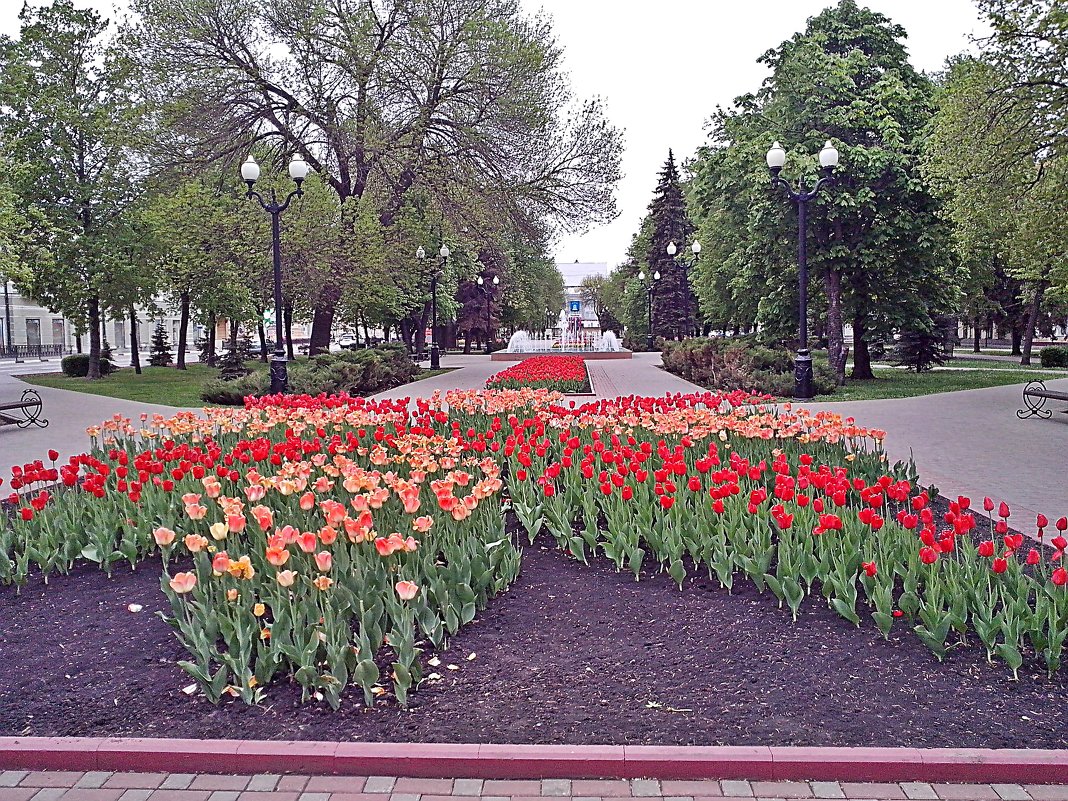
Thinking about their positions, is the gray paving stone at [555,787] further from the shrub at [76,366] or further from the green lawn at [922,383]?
the shrub at [76,366]

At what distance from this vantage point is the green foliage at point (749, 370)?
2028 centimetres

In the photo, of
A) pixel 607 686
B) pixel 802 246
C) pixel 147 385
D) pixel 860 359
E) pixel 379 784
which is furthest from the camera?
pixel 860 359

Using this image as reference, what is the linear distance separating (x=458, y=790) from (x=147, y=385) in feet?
88.4

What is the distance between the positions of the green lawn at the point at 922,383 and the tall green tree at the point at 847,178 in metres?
1.35

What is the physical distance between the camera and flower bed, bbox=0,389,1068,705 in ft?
13.2

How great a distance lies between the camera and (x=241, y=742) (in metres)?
3.48

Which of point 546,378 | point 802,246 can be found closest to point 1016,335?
point 802,246

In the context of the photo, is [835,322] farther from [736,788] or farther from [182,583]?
[182,583]

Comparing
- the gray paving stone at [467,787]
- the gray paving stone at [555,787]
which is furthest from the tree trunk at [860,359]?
the gray paving stone at [467,787]

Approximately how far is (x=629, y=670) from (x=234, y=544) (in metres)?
2.29

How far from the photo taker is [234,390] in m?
19.4

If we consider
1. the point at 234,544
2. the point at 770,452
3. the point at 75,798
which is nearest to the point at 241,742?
the point at 75,798

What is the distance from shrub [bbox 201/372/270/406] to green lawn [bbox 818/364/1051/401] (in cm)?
1297

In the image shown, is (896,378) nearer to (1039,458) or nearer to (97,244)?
(1039,458)
